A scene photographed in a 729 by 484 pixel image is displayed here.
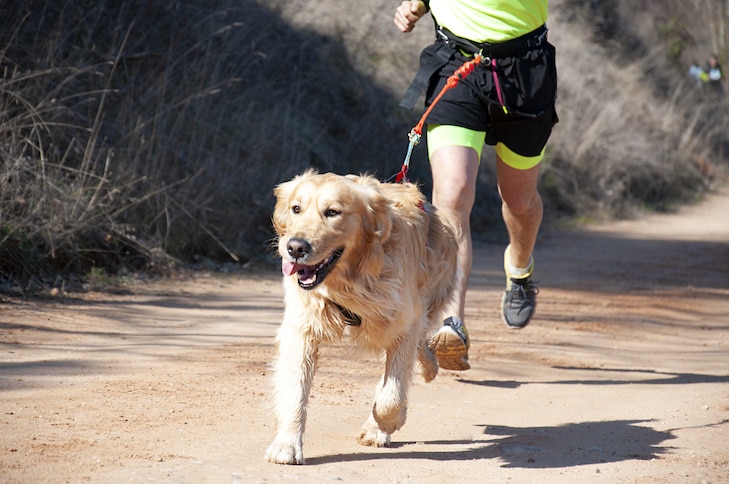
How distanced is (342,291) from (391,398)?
520mm

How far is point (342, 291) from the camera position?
12.3 ft

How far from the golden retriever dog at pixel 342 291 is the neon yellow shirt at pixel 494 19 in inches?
61.6

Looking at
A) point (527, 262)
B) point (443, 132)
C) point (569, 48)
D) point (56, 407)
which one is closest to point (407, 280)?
point (443, 132)

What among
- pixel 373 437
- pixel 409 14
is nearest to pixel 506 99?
pixel 409 14

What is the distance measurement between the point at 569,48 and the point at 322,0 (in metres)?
8.81

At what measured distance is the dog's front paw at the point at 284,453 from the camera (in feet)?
11.5

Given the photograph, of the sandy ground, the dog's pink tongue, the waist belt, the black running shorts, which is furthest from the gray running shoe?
the dog's pink tongue

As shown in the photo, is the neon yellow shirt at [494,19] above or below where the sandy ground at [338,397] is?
above

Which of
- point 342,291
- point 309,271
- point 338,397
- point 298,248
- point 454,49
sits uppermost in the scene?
point 454,49

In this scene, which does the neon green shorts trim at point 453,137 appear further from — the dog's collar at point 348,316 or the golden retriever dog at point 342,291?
the dog's collar at point 348,316

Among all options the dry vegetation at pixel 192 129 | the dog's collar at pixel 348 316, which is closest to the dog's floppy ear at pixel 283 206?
the dog's collar at pixel 348 316

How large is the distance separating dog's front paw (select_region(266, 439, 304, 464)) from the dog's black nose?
2.53 feet

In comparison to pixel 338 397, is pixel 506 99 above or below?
above

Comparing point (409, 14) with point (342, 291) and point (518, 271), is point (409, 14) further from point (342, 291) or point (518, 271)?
point (342, 291)
